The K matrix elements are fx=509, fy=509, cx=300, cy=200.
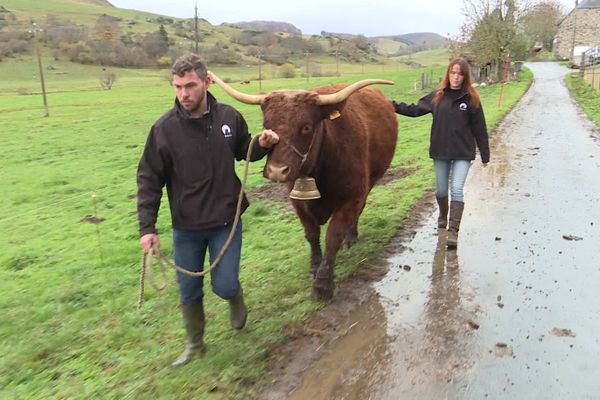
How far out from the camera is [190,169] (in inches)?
142

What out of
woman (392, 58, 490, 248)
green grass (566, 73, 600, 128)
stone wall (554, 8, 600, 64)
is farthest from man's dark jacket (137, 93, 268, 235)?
stone wall (554, 8, 600, 64)

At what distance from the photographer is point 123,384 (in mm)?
3631

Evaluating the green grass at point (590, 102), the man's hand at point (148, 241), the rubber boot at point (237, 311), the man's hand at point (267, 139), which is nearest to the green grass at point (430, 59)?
the green grass at point (590, 102)

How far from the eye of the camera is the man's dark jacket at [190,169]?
3.58m

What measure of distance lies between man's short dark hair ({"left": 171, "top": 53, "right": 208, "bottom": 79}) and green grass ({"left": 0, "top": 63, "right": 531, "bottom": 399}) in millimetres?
2081

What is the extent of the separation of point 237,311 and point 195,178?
120 cm

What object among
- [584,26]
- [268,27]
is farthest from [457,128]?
[268,27]

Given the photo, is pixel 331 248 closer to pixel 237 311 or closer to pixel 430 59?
pixel 237 311

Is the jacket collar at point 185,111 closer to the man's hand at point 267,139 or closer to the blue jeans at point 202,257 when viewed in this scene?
the man's hand at point 267,139

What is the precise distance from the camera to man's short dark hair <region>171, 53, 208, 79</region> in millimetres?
3449

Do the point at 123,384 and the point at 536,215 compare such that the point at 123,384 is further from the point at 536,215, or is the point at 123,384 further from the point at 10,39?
the point at 10,39

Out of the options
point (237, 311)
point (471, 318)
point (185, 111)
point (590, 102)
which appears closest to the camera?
point (185, 111)

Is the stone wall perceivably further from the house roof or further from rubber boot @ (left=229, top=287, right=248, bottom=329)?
rubber boot @ (left=229, top=287, right=248, bottom=329)

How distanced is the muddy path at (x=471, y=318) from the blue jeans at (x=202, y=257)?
28.0 inches
